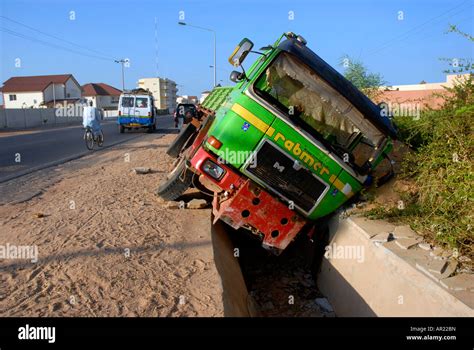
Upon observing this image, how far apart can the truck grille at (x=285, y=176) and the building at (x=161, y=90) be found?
60.2 metres

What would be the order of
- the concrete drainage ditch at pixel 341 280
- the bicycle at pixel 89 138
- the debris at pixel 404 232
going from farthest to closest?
A: the bicycle at pixel 89 138, the debris at pixel 404 232, the concrete drainage ditch at pixel 341 280

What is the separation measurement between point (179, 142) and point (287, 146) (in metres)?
5.30

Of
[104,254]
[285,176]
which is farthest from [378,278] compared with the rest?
[104,254]

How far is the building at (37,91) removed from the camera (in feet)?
205

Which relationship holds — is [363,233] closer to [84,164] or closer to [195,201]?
[195,201]

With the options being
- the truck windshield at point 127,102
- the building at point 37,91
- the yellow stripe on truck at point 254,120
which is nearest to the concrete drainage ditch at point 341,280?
the yellow stripe on truck at point 254,120

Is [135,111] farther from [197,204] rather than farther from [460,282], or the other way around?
[460,282]

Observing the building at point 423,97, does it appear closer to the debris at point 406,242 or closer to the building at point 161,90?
the debris at point 406,242

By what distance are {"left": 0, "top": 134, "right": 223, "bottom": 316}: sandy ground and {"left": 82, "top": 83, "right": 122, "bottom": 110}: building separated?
74640 millimetres

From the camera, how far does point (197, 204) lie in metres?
6.91

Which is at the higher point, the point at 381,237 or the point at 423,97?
the point at 423,97

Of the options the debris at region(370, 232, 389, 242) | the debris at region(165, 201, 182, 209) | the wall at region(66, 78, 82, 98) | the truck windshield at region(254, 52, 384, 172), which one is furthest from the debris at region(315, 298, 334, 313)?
the wall at region(66, 78, 82, 98)

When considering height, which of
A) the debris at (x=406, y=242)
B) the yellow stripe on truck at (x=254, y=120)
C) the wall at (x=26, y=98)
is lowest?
the wall at (x=26, y=98)
